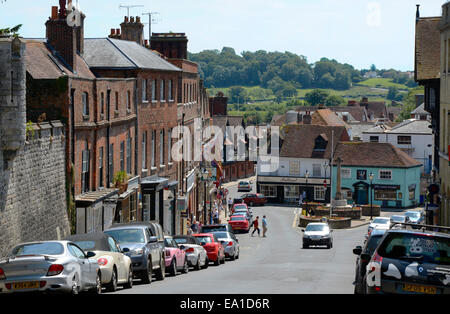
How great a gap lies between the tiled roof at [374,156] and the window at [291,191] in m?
6.17

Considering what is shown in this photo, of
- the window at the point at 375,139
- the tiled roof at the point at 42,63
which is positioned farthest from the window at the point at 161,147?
the window at the point at 375,139

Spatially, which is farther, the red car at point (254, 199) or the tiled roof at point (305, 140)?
the tiled roof at point (305, 140)

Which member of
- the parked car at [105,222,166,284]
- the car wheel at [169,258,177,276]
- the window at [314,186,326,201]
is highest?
the parked car at [105,222,166,284]

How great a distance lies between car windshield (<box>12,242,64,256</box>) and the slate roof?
87.0 feet

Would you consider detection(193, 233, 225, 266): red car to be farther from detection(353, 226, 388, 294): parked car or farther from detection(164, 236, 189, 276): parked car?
detection(353, 226, 388, 294): parked car

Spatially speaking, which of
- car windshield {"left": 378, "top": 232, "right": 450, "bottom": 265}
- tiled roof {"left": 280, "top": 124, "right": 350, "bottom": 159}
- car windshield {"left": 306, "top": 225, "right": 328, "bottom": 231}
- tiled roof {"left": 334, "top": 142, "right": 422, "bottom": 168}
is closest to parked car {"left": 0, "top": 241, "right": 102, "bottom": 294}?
car windshield {"left": 378, "top": 232, "right": 450, "bottom": 265}

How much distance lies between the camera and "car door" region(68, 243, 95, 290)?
1691 cm

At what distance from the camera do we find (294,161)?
9669 centimetres

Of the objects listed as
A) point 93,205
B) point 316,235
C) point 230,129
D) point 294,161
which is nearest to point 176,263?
point 93,205

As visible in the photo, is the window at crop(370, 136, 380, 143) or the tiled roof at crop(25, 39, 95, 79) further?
the window at crop(370, 136, 380, 143)

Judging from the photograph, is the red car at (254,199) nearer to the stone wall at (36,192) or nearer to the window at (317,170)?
the window at (317,170)

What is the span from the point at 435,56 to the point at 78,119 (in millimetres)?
22802

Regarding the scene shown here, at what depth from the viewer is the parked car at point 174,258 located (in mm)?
26406
